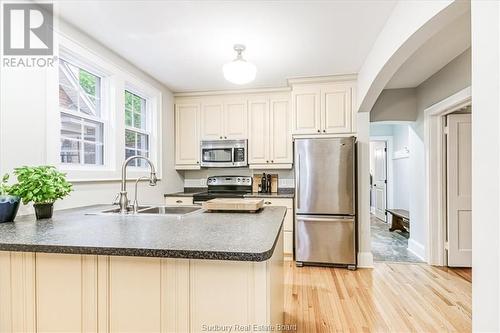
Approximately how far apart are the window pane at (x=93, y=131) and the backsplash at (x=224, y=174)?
1.91m

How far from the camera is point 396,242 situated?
184 inches

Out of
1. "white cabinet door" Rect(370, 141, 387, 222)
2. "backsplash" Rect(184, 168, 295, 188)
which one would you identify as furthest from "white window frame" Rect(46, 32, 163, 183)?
"white cabinet door" Rect(370, 141, 387, 222)

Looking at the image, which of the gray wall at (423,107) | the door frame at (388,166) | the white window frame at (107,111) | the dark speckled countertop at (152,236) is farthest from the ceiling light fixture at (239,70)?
the door frame at (388,166)

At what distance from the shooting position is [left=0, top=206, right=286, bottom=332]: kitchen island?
1.06 metres

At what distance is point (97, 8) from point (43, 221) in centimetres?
159

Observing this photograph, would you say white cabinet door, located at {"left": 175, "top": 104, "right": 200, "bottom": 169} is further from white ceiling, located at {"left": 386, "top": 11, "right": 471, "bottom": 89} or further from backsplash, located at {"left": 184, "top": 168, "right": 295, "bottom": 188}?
white ceiling, located at {"left": 386, "top": 11, "right": 471, "bottom": 89}

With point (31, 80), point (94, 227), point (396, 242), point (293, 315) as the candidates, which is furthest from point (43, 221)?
point (396, 242)

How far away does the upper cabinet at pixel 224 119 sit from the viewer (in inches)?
163

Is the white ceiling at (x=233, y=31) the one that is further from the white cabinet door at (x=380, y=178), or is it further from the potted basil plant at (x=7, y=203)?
the white cabinet door at (x=380, y=178)

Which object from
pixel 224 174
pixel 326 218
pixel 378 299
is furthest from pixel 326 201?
pixel 224 174

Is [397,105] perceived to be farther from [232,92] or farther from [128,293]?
[128,293]

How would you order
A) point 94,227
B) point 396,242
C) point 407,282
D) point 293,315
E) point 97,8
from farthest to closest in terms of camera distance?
point 396,242 < point 407,282 < point 293,315 < point 97,8 < point 94,227

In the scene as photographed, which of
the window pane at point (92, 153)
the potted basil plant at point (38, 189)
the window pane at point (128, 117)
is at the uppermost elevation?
the window pane at point (128, 117)

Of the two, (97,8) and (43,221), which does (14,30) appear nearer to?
(97,8)
